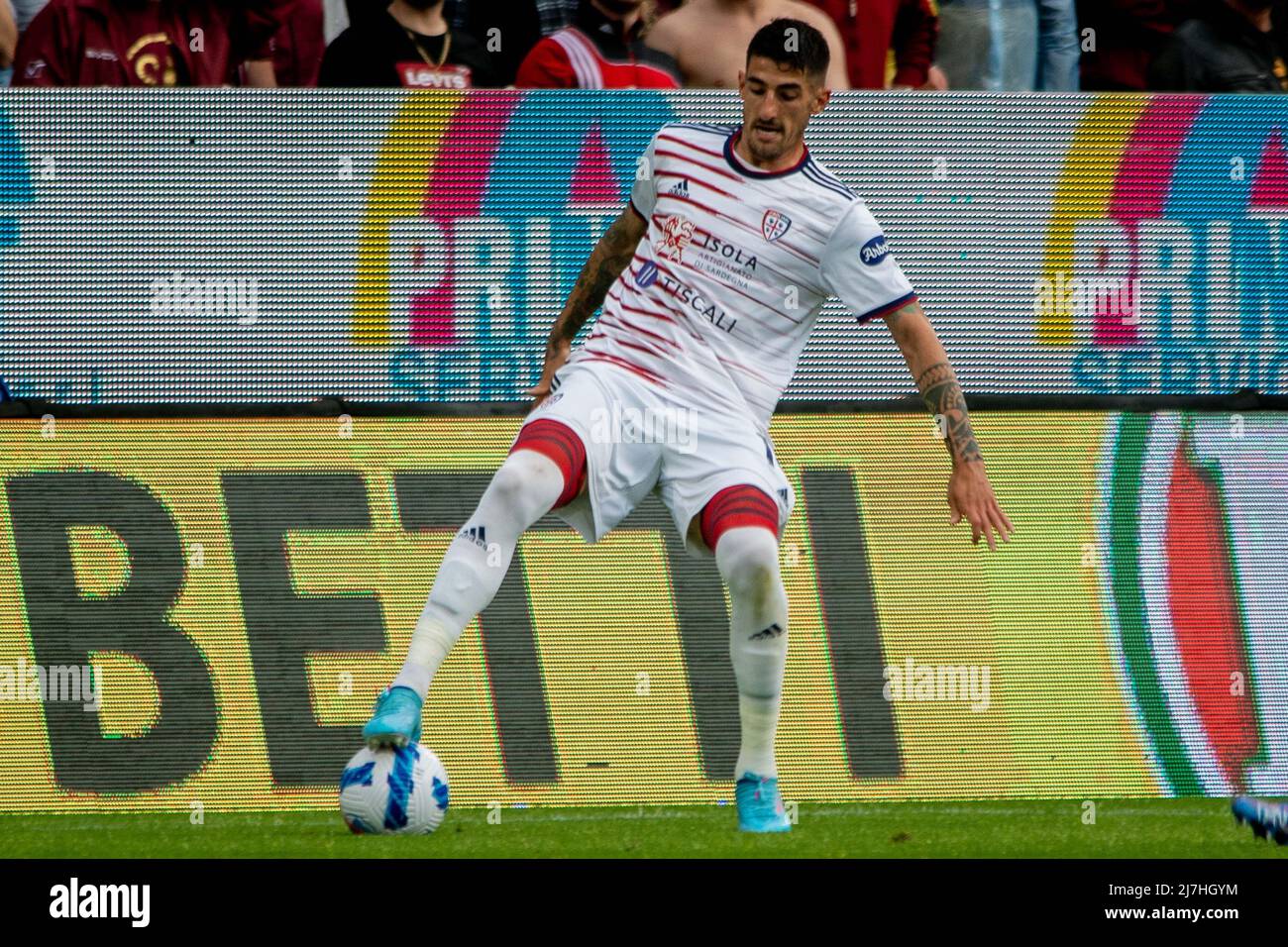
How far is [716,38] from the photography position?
7914 millimetres

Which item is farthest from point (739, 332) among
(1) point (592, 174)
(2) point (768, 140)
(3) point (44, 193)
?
(3) point (44, 193)

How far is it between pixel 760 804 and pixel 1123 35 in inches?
164

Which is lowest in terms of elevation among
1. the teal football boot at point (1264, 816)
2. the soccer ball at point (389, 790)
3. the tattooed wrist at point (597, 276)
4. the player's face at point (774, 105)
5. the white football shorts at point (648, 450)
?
the teal football boot at point (1264, 816)

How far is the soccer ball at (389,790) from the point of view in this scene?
5508 mm

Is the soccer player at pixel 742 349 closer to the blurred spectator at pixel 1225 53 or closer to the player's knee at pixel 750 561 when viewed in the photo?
the player's knee at pixel 750 561

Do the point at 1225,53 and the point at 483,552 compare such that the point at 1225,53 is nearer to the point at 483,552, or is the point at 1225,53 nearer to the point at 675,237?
the point at 675,237

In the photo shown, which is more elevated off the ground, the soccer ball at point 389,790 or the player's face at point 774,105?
the player's face at point 774,105

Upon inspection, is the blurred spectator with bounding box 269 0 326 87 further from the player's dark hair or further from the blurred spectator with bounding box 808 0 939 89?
the player's dark hair

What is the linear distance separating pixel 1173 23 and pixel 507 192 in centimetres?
314

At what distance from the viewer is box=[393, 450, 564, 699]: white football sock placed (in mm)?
5812

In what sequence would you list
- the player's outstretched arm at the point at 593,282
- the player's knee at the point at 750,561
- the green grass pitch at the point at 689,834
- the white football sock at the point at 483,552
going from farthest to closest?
the player's outstretched arm at the point at 593,282 → the player's knee at the point at 750,561 → the green grass pitch at the point at 689,834 → the white football sock at the point at 483,552

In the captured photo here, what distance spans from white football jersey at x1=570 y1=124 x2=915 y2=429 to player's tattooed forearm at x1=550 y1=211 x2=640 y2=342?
0.24 m

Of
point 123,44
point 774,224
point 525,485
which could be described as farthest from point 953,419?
point 123,44

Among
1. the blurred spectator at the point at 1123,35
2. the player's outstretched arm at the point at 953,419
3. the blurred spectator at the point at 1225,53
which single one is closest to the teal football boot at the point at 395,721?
the player's outstretched arm at the point at 953,419
